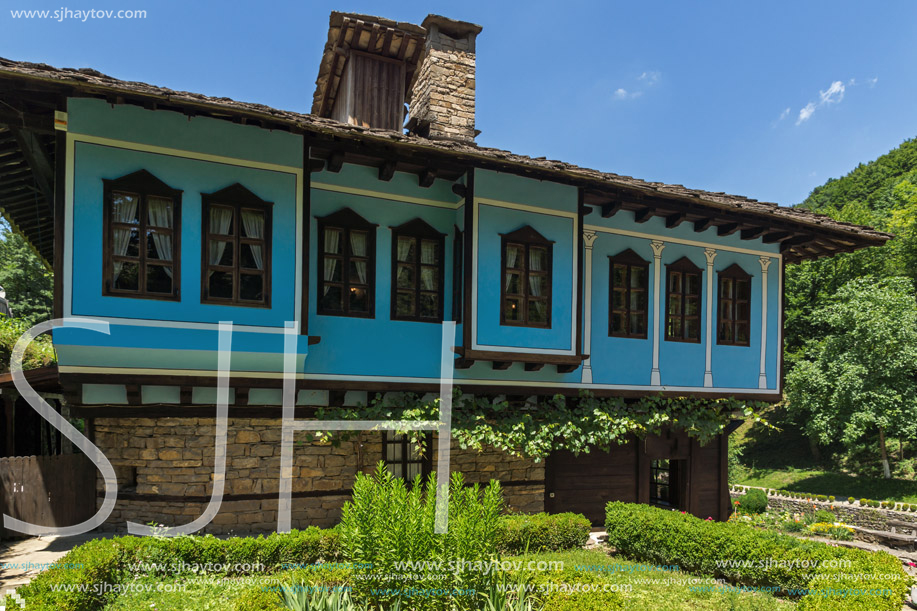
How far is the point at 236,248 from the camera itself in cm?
837

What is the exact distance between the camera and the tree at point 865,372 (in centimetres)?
2308

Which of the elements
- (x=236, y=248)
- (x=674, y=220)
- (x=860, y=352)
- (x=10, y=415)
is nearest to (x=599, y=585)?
(x=236, y=248)

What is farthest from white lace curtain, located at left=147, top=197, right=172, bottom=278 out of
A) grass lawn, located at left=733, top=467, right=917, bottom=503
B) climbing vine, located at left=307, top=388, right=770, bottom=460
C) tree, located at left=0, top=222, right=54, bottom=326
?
grass lawn, located at left=733, top=467, right=917, bottom=503

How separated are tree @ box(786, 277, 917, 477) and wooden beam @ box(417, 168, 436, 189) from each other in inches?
862

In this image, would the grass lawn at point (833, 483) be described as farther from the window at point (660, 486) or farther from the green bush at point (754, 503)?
the window at point (660, 486)

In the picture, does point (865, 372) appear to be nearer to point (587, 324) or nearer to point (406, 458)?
point (587, 324)

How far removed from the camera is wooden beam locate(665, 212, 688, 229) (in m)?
11.5

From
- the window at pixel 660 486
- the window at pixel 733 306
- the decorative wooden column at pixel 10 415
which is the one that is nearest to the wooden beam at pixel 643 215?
the window at pixel 733 306

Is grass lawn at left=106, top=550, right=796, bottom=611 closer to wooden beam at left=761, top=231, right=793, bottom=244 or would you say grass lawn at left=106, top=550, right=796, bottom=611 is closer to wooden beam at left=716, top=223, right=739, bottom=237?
wooden beam at left=716, top=223, right=739, bottom=237

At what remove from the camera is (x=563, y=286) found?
10312mm

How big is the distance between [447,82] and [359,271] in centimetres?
467

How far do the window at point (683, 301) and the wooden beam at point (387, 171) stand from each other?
5.89 meters

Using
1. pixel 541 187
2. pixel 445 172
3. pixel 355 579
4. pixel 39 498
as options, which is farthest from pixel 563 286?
pixel 39 498

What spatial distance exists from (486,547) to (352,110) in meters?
9.59
